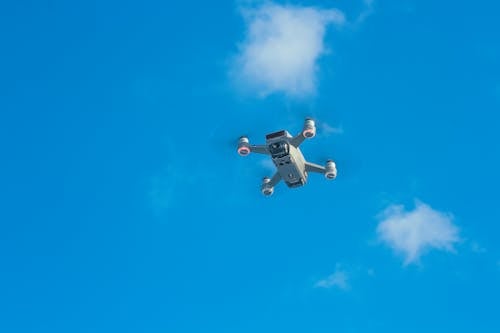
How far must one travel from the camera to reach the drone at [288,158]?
38.6m

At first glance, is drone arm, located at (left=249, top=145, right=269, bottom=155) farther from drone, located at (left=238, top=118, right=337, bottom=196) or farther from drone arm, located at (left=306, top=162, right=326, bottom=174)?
drone arm, located at (left=306, top=162, right=326, bottom=174)

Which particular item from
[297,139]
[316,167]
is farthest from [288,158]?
[316,167]

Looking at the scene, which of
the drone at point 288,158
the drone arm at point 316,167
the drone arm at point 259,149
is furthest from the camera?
the drone arm at point 316,167

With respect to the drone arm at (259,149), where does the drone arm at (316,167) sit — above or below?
below

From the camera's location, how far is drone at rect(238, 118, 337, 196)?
38594 millimetres

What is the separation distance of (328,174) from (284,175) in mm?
2705

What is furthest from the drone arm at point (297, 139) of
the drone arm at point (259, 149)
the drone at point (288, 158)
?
the drone arm at point (259, 149)

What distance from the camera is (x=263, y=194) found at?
42.3m

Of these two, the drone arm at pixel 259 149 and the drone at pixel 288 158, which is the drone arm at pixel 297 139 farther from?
the drone arm at pixel 259 149

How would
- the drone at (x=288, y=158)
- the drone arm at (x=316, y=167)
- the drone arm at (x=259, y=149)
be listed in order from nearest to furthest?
the drone at (x=288, y=158)
the drone arm at (x=259, y=149)
the drone arm at (x=316, y=167)

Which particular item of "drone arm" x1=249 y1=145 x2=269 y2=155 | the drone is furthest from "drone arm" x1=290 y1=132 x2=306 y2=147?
"drone arm" x1=249 y1=145 x2=269 y2=155

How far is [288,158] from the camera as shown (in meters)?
39.1

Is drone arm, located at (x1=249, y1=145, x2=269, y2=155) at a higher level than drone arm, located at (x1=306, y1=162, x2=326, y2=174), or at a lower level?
higher

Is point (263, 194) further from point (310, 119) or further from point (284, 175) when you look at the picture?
point (310, 119)
